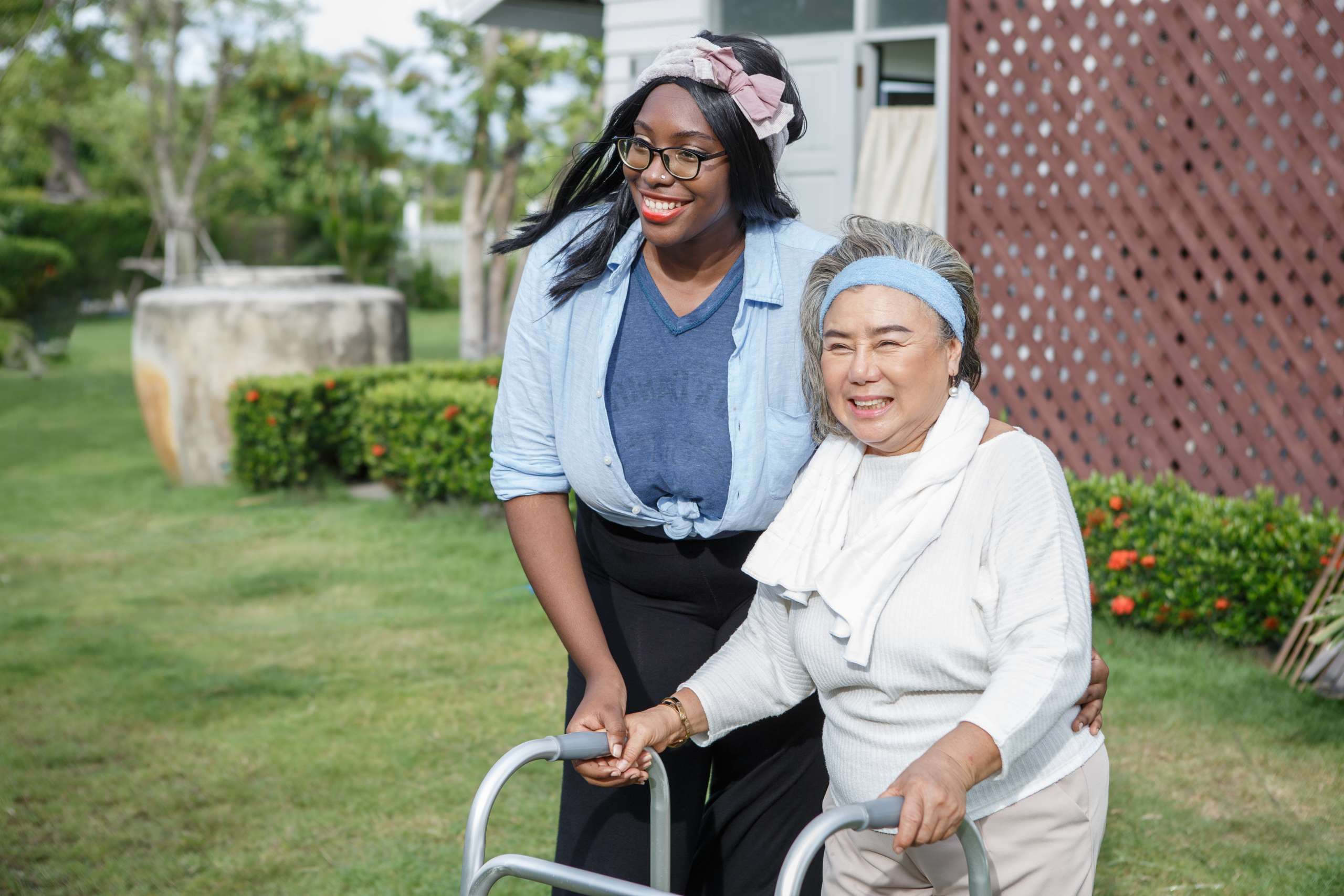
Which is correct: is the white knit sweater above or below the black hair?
below

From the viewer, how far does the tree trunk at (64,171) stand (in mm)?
36312

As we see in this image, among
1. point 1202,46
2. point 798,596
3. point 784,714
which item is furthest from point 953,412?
point 1202,46

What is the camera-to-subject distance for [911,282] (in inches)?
75.5

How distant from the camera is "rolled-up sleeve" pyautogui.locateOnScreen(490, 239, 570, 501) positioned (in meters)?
2.34

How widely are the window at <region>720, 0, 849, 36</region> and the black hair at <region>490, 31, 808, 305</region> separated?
528 centimetres

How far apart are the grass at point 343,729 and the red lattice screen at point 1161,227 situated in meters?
1.14

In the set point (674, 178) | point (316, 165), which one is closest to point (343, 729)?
point (674, 178)

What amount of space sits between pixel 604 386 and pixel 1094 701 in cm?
96

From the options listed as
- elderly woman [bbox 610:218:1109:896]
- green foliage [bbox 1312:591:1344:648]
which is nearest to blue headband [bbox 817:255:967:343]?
elderly woman [bbox 610:218:1109:896]

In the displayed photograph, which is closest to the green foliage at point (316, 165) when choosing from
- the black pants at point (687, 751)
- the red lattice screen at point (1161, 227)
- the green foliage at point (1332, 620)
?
the red lattice screen at point (1161, 227)

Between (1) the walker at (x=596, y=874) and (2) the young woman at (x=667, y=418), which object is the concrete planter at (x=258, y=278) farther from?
(1) the walker at (x=596, y=874)

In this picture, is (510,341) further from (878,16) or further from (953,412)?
(878,16)

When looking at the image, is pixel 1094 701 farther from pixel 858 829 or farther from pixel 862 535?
pixel 858 829

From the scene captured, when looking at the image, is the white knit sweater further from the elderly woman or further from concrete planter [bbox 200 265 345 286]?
concrete planter [bbox 200 265 345 286]
